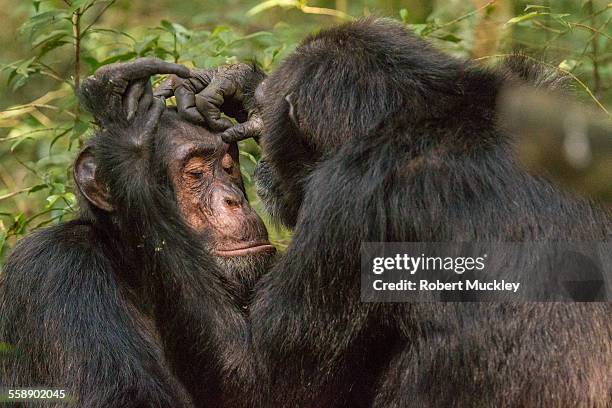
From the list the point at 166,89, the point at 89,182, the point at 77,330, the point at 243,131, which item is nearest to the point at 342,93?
the point at 243,131

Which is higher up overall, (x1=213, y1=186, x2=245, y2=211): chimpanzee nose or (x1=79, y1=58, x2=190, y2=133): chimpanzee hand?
(x1=79, y1=58, x2=190, y2=133): chimpanzee hand

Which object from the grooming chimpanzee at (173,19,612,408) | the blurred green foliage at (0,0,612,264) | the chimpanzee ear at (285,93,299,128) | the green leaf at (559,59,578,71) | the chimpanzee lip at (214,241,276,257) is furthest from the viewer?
the green leaf at (559,59,578,71)

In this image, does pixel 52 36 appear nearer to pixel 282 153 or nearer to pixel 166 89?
pixel 166 89

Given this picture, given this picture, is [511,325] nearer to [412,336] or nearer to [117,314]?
[412,336]

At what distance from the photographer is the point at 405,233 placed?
4469 millimetres

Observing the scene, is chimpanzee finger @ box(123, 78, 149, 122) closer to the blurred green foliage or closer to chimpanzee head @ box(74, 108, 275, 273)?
chimpanzee head @ box(74, 108, 275, 273)

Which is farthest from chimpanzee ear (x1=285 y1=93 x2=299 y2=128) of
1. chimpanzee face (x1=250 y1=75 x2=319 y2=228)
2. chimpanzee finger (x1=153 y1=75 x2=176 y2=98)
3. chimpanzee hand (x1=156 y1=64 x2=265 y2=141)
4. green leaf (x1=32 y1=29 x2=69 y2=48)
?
green leaf (x1=32 y1=29 x2=69 y2=48)

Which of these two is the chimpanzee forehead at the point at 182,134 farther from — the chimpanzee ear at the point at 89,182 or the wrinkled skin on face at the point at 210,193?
the chimpanzee ear at the point at 89,182

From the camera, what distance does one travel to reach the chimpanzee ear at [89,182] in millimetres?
5137

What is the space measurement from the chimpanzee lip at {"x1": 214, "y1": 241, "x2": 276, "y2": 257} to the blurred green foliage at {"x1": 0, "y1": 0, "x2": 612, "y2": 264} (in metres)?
0.26

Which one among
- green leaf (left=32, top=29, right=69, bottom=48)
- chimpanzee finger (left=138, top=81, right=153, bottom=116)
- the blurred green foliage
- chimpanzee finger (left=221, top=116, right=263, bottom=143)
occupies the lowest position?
the blurred green foliage

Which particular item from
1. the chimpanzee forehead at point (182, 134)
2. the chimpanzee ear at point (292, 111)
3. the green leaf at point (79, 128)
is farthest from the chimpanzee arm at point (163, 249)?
the green leaf at point (79, 128)

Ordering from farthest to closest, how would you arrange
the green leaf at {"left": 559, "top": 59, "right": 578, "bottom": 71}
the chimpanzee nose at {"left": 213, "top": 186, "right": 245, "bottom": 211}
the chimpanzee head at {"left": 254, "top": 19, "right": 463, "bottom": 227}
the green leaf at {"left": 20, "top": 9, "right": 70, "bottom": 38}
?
the green leaf at {"left": 559, "top": 59, "right": 578, "bottom": 71}
the green leaf at {"left": 20, "top": 9, "right": 70, "bottom": 38}
the chimpanzee nose at {"left": 213, "top": 186, "right": 245, "bottom": 211}
the chimpanzee head at {"left": 254, "top": 19, "right": 463, "bottom": 227}

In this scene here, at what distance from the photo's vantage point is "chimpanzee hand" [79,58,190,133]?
513 centimetres
